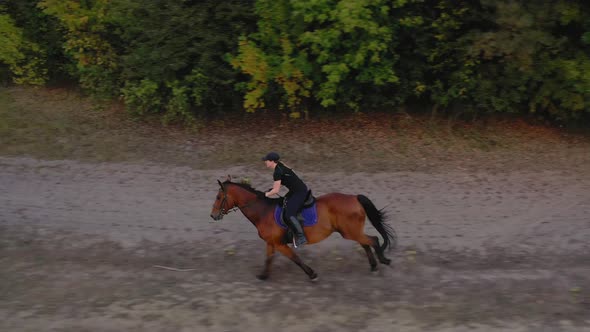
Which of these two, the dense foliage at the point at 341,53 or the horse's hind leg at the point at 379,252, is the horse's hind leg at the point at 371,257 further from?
the dense foliage at the point at 341,53

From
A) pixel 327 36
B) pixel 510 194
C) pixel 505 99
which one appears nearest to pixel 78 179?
pixel 327 36

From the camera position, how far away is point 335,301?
8.25 meters

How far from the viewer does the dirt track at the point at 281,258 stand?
25.8ft

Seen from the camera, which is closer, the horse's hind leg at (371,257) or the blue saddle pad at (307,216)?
the blue saddle pad at (307,216)

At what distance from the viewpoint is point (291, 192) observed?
8648mm

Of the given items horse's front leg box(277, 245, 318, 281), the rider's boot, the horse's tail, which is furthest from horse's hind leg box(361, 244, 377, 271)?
the rider's boot

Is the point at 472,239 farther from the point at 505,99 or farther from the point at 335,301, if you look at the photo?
the point at 505,99

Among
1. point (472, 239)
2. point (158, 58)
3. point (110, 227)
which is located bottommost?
point (110, 227)

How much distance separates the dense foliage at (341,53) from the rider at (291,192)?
6114 mm

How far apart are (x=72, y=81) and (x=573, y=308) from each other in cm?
1767

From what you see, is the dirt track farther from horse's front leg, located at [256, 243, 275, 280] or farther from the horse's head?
→ the horse's head

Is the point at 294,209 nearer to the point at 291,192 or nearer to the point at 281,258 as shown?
the point at 291,192

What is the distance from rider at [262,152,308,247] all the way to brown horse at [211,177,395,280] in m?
0.18

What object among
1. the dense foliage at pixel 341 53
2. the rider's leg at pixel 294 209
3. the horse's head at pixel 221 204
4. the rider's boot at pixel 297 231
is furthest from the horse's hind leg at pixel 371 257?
the dense foliage at pixel 341 53
